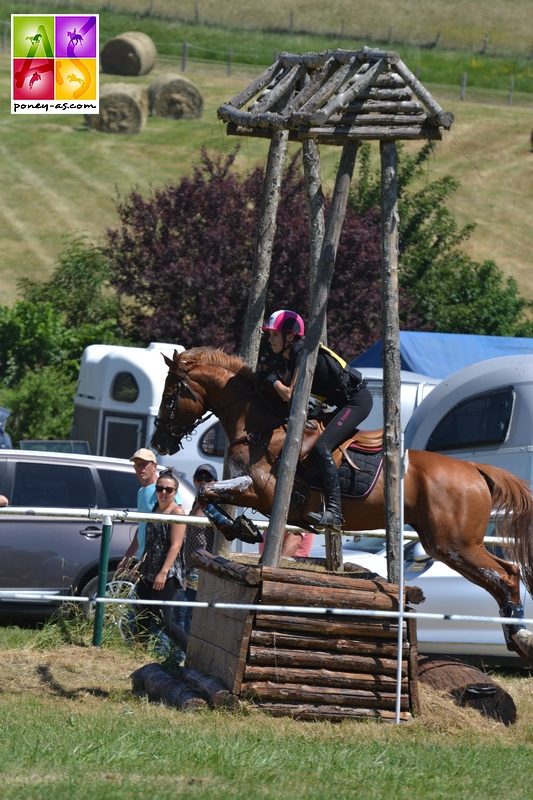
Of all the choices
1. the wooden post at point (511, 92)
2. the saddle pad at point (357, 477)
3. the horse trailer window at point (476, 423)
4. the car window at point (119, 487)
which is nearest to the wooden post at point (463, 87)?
the wooden post at point (511, 92)

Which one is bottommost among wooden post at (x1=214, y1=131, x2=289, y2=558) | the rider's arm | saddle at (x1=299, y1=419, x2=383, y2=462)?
saddle at (x1=299, y1=419, x2=383, y2=462)

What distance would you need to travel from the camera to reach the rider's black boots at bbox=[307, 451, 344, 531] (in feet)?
30.6

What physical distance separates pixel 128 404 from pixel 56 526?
735 cm

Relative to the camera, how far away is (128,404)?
2016cm

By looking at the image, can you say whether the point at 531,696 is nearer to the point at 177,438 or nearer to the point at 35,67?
the point at 177,438

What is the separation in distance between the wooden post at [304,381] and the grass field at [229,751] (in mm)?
1312

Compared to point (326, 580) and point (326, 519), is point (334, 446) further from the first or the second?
point (326, 580)

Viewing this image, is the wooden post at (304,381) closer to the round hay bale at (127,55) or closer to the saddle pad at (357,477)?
the saddle pad at (357,477)

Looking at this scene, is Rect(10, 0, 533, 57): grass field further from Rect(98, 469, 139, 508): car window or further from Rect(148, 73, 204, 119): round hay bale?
Rect(98, 469, 139, 508): car window

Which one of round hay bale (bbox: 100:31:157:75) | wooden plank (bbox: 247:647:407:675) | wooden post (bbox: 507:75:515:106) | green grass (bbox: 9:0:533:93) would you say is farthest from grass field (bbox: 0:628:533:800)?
green grass (bbox: 9:0:533:93)

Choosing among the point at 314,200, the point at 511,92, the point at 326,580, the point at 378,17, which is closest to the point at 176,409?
the point at 314,200

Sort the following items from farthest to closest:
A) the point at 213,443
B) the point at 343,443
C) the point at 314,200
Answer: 1. the point at 213,443
2. the point at 314,200
3. the point at 343,443

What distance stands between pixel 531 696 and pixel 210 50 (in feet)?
172

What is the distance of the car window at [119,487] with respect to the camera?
1350cm
